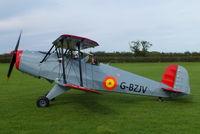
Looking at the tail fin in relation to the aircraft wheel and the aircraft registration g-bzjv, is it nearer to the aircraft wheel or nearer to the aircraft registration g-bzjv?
the aircraft registration g-bzjv

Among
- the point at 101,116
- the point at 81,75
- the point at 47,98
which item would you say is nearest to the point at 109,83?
the point at 81,75

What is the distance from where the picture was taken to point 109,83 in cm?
802

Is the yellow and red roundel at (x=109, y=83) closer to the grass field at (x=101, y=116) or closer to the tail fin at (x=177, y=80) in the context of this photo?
the grass field at (x=101, y=116)

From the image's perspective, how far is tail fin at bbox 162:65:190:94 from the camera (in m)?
8.02

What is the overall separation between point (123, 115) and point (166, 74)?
2.93 metres

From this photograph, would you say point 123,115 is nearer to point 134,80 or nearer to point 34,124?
point 134,80

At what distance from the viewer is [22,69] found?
Result: 25.1 ft

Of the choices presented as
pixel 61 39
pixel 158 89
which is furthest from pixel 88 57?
pixel 158 89

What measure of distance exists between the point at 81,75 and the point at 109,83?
4.05ft

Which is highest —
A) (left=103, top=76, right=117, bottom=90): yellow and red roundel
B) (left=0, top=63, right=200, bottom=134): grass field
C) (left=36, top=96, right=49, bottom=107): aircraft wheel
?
(left=103, top=76, right=117, bottom=90): yellow and red roundel

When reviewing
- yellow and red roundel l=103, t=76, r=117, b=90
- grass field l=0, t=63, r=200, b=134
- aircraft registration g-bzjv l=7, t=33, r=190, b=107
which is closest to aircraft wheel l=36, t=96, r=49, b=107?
aircraft registration g-bzjv l=7, t=33, r=190, b=107

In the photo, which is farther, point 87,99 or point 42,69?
point 87,99

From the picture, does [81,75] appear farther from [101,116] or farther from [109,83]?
[101,116]

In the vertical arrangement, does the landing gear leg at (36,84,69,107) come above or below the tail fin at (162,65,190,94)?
below
